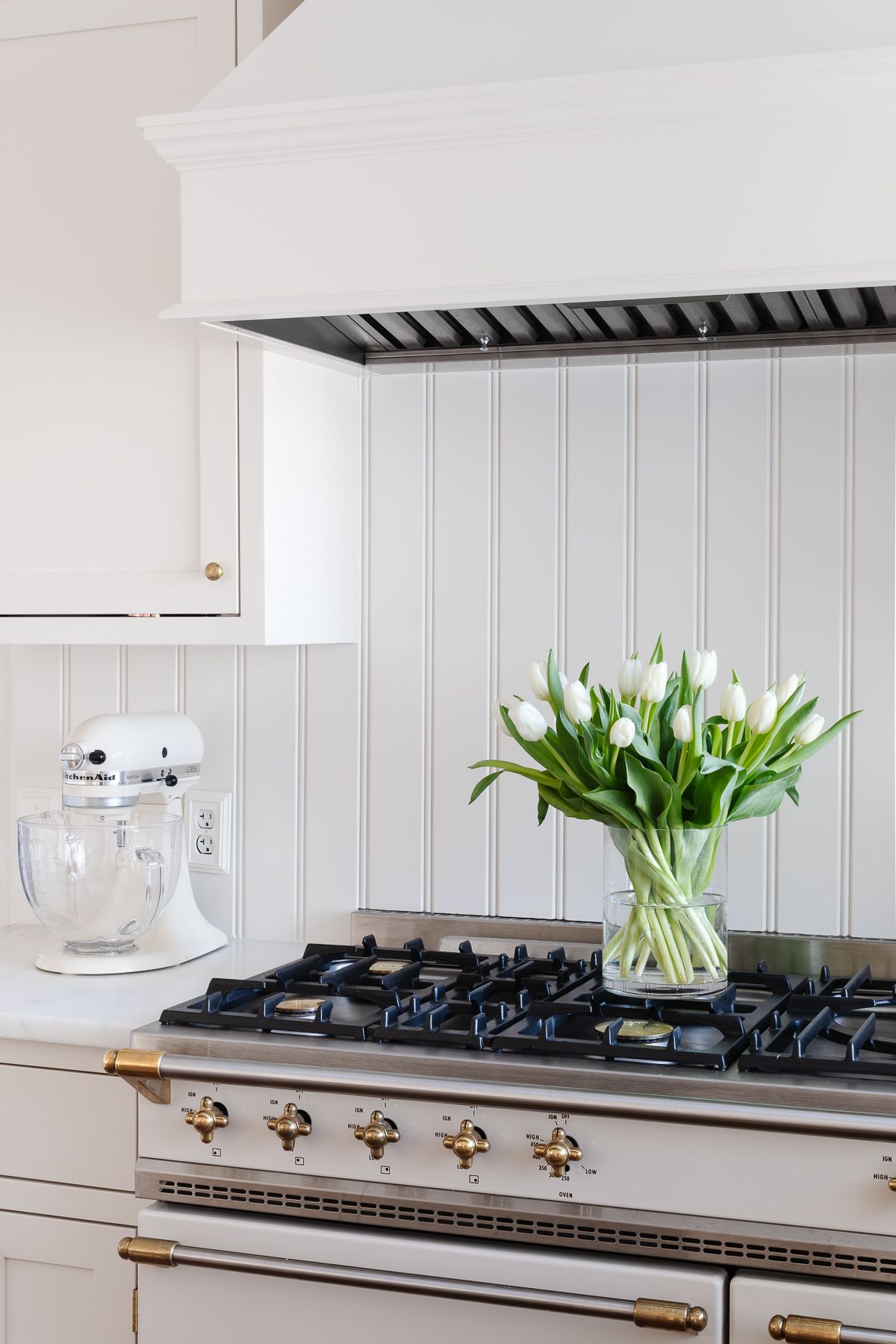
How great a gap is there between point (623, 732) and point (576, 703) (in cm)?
8

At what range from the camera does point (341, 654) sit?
2084 millimetres

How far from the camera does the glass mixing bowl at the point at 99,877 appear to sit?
187cm

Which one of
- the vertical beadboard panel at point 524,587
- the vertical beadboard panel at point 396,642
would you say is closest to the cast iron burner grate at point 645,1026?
the vertical beadboard panel at point 524,587

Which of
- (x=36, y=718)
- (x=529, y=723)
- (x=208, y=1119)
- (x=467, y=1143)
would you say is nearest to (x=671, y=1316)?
(x=467, y=1143)

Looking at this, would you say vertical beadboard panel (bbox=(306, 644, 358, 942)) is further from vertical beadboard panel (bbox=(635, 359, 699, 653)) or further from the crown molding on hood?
the crown molding on hood

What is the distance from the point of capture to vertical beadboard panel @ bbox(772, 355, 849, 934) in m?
1.84

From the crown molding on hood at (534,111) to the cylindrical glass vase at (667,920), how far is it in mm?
794

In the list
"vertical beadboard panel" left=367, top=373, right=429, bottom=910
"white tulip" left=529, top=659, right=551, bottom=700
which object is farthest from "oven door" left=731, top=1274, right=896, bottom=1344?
"vertical beadboard panel" left=367, top=373, right=429, bottom=910

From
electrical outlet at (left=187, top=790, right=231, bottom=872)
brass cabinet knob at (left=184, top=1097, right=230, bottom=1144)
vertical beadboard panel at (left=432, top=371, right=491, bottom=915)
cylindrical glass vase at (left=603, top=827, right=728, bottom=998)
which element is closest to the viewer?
brass cabinet knob at (left=184, top=1097, right=230, bottom=1144)

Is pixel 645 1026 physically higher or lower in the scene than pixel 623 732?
lower

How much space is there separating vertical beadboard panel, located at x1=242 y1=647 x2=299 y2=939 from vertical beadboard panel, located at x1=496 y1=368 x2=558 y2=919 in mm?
335

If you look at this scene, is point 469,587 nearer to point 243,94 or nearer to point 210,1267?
point 243,94

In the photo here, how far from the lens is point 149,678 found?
2188 mm

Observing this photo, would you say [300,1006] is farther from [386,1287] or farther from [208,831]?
[208,831]
